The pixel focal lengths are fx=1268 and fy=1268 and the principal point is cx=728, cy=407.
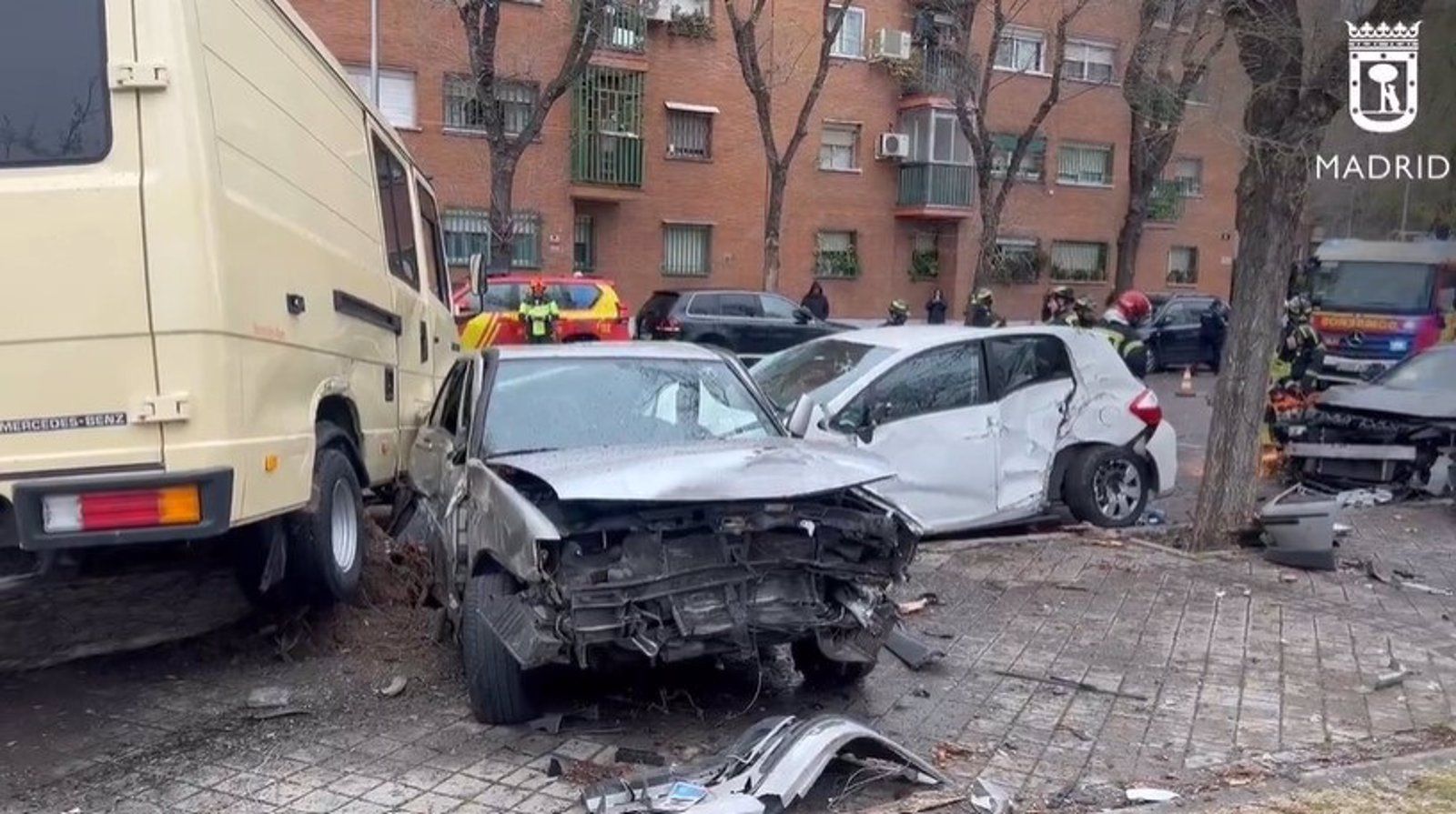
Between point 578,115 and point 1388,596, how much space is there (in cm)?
2178

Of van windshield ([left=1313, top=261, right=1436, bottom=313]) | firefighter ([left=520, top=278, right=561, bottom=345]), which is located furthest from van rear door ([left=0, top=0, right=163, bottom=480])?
van windshield ([left=1313, top=261, right=1436, bottom=313])

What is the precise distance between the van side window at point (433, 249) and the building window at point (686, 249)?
62.1 ft

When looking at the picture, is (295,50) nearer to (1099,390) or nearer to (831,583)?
(831,583)

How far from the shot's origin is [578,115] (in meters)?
27.0

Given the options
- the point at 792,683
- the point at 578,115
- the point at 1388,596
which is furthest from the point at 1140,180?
the point at 792,683

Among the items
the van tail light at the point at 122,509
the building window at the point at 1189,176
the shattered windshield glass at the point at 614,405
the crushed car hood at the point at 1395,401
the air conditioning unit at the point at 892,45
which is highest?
the air conditioning unit at the point at 892,45

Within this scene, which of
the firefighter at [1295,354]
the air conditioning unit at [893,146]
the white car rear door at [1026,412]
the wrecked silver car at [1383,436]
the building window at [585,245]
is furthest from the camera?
the air conditioning unit at [893,146]

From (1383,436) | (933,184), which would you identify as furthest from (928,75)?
(1383,436)

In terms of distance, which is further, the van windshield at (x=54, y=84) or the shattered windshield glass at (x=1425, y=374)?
the shattered windshield glass at (x=1425, y=374)

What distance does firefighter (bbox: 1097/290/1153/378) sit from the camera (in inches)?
457

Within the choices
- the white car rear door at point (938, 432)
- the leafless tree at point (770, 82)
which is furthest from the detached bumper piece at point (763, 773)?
the leafless tree at point (770, 82)

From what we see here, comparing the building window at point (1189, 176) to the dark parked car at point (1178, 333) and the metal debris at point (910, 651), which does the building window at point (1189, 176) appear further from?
the metal debris at point (910, 651)

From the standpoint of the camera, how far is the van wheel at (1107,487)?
30.6 ft

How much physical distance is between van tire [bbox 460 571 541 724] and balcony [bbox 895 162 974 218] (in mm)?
27575
